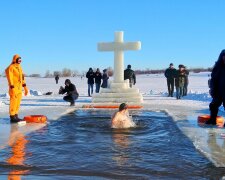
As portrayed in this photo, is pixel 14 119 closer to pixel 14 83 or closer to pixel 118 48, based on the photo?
pixel 14 83

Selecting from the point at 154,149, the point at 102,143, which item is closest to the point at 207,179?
the point at 154,149

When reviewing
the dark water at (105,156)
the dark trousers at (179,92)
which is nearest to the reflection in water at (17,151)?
the dark water at (105,156)

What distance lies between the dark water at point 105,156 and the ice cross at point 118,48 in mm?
8978

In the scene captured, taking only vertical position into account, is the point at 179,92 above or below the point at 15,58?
below

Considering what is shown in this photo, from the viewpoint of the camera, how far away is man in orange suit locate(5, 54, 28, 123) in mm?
10273

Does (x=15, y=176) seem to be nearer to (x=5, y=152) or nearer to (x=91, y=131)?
(x=5, y=152)

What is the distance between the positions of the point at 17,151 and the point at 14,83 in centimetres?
417

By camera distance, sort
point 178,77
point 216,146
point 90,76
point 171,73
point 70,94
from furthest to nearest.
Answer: point 90,76, point 171,73, point 178,77, point 70,94, point 216,146

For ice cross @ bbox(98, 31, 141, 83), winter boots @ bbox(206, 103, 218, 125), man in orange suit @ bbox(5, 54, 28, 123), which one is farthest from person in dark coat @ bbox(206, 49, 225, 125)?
ice cross @ bbox(98, 31, 141, 83)

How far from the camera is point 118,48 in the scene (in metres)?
17.9

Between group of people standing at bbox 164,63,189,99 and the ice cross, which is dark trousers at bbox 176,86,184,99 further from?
the ice cross

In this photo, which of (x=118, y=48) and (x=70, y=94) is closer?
(x=70, y=94)

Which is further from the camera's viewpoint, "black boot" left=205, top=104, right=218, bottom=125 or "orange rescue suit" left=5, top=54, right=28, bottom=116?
"orange rescue suit" left=5, top=54, right=28, bottom=116

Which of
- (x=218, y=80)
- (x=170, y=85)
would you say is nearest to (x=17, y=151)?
(x=218, y=80)
